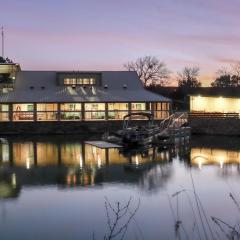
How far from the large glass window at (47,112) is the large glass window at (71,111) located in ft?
2.09

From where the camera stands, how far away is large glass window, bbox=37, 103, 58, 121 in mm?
42000

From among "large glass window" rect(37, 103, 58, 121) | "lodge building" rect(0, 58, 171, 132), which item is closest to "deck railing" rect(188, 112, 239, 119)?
"lodge building" rect(0, 58, 171, 132)

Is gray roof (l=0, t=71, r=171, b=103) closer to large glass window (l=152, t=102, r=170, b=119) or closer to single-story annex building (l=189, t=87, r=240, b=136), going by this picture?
large glass window (l=152, t=102, r=170, b=119)

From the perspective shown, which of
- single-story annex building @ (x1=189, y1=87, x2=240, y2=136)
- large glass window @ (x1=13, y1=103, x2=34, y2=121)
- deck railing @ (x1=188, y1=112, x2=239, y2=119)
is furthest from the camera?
large glass window @ (x1=13, y1=103, x2=34, y2=121)

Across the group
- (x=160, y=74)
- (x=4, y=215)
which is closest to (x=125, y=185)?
(x=4, y=215)

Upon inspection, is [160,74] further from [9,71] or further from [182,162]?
[182,162]

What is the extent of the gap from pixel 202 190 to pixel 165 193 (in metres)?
1.35

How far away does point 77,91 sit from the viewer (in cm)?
4459

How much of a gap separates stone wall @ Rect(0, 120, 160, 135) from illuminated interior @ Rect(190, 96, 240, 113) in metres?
8.73

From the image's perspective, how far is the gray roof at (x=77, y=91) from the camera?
42.6 m

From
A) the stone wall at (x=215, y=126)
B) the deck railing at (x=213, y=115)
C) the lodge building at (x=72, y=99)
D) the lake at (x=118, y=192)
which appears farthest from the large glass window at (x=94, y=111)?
the lake at (x=118, y=192)

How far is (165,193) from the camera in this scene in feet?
52.6

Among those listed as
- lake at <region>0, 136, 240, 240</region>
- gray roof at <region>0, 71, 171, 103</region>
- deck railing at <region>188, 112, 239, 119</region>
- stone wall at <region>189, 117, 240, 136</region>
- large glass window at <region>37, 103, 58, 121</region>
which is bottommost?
lake at <region>0, 136, 240, 240</region>

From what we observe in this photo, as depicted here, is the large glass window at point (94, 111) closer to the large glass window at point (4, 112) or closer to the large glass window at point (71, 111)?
the large glass window at point (71, 111)
